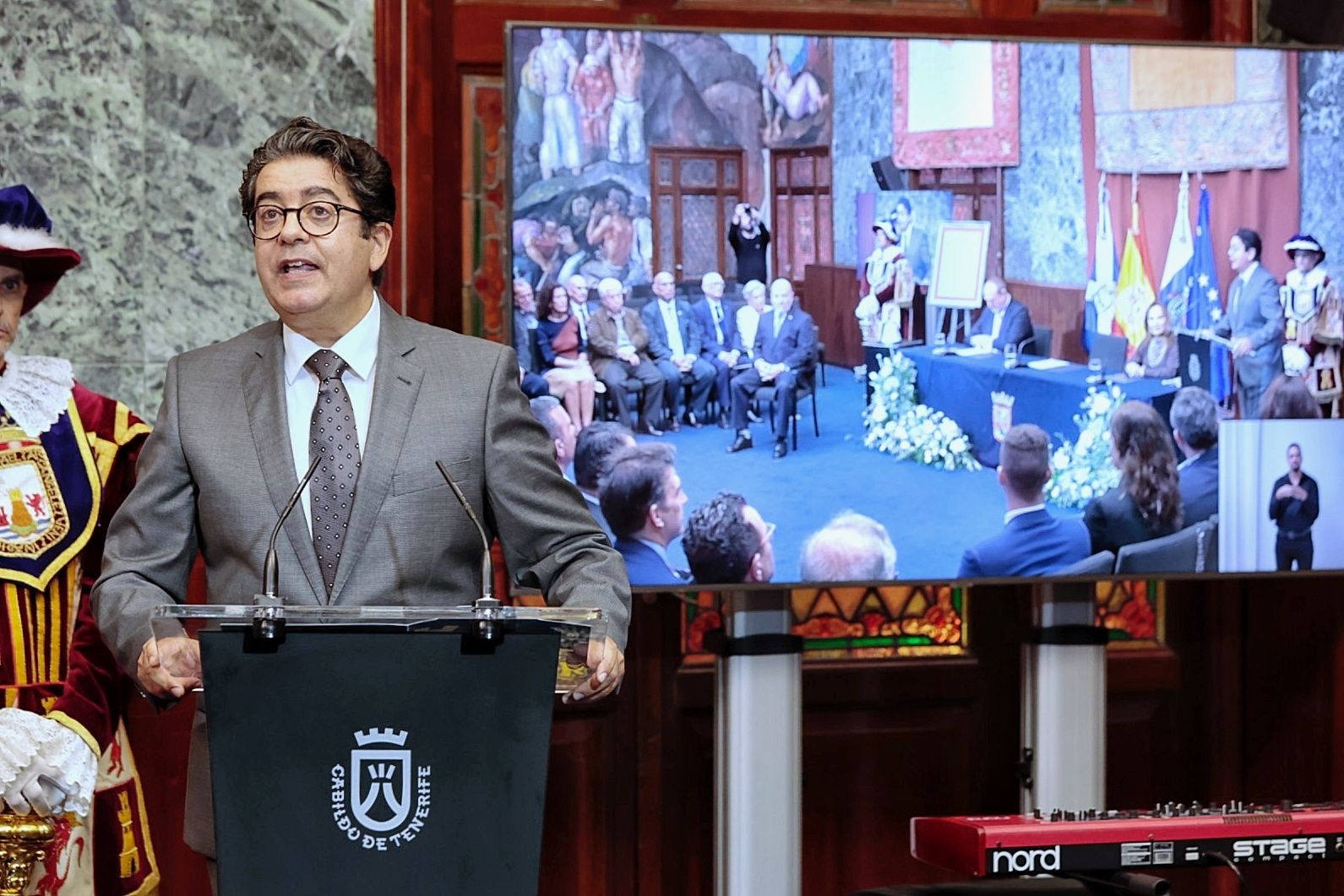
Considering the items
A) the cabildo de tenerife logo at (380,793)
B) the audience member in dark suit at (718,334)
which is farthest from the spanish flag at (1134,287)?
the cabildo de tenerife logo at (380,793)

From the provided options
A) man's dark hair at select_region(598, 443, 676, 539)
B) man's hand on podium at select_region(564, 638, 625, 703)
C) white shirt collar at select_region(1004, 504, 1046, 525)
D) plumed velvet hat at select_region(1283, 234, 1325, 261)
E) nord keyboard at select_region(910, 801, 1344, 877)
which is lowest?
nord keyboard at select_region(910, 801, 1344, 877)

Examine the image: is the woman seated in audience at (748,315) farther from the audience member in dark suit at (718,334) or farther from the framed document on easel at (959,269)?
the framed document on easel at (959,269)

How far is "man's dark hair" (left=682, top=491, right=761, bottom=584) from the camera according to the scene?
3.05m

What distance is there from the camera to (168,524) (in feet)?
6.78

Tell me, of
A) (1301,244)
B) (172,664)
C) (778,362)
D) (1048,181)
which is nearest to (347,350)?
(172,664)

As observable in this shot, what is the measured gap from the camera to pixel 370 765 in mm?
1656

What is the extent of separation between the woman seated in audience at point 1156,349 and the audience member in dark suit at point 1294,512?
11.2 inches

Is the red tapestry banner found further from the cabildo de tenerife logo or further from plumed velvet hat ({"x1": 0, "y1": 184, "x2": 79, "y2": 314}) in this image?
the cabildo de tenerife logo

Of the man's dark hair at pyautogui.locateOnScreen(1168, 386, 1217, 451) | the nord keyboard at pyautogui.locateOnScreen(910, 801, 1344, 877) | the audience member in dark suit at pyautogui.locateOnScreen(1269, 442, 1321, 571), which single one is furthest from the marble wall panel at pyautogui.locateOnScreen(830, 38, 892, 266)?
the nord keyboard at pyautogui.locateOnScreen(910, 801, 1344, 877)

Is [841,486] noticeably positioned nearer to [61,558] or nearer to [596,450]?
[596,450]

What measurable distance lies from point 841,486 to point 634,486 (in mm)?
357

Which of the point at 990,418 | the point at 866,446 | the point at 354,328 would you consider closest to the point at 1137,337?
the point at 990,418

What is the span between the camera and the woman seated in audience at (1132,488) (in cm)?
317

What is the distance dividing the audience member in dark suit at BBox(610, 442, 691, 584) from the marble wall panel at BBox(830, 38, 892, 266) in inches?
18.5
